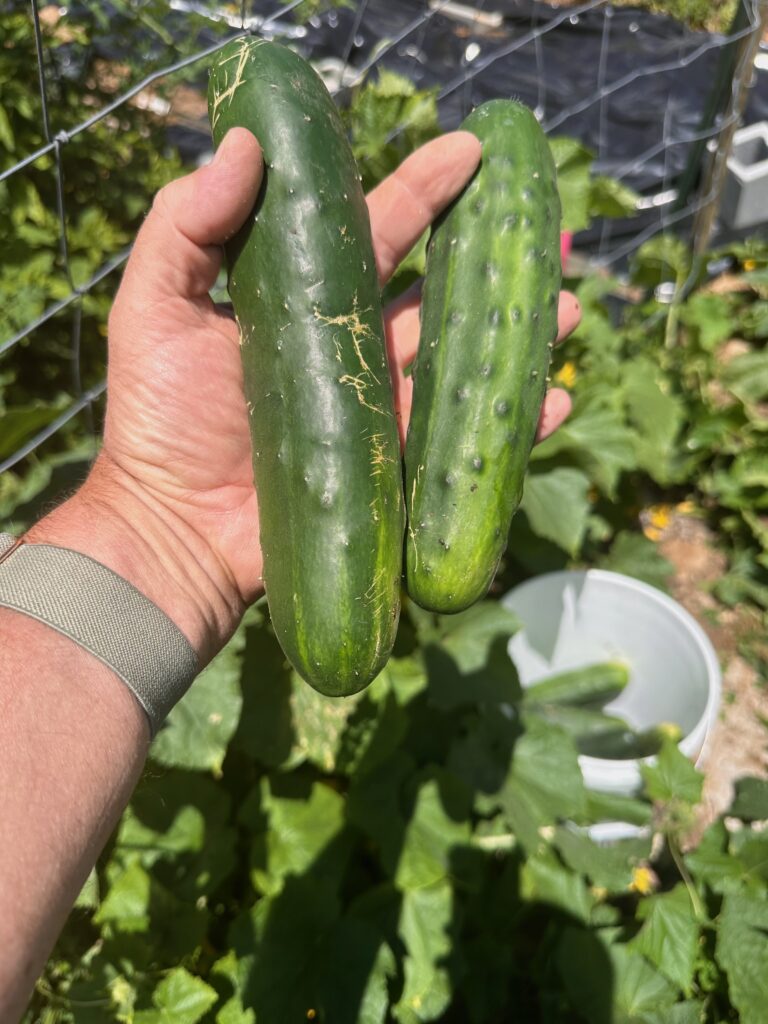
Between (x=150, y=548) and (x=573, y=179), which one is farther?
(x=573, y=179)

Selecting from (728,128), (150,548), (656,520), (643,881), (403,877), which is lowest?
(643,881)

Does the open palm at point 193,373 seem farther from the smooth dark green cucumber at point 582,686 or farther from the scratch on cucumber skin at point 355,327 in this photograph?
the smooth dark green cucumber at point 582,686

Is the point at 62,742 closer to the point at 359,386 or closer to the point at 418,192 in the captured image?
the point at 359,386

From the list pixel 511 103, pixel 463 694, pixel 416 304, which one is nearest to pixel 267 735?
pixel 463 694

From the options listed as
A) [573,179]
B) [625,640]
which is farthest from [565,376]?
[625,640]

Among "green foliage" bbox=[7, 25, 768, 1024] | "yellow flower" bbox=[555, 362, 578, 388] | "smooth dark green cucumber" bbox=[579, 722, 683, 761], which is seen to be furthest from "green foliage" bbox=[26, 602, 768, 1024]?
"yellow flower" bbox=[555, 362, 578, 388]

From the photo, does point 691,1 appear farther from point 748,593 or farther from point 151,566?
point 151,566

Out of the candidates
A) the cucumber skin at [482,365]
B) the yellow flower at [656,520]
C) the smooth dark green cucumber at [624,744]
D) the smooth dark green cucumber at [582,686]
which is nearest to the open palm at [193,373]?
the cucumber skin at [482,365]

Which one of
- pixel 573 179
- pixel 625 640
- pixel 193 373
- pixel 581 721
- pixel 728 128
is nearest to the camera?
pixel 193 373

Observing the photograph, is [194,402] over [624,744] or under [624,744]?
over
